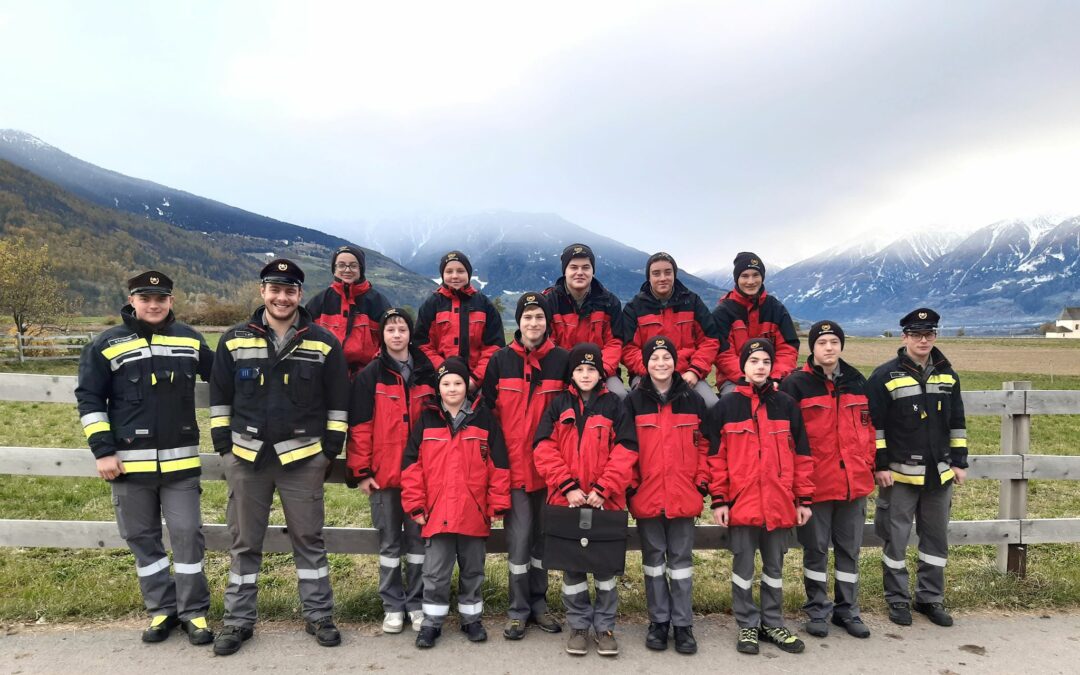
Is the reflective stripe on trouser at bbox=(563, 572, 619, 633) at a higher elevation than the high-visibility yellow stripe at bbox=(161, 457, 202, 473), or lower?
lower

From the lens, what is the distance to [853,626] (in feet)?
14.5

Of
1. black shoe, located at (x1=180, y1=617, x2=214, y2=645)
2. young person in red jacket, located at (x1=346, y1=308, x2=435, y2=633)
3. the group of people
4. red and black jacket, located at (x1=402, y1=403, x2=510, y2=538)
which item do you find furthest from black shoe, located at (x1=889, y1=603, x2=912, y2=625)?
black shoe, located at (x1=180, y1=617, x2=214, y2=645)

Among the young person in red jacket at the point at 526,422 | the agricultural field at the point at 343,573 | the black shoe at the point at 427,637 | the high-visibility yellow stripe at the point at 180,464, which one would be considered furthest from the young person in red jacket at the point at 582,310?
the high-visibility yellow stripe at the point at 180,464

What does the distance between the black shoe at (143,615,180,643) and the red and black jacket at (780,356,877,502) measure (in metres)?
4.95

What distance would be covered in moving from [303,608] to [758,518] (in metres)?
3.45

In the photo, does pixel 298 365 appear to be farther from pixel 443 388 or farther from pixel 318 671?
pixel 318 671

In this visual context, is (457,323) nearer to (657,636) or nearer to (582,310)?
(582,310)

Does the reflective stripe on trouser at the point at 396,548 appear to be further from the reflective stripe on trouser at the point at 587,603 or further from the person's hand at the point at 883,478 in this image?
the person's hand at the point at 883,478

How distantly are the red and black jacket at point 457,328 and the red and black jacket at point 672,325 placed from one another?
45.7 inches

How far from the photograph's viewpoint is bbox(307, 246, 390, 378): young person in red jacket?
528cm

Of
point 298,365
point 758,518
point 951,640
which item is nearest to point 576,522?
point 758,518

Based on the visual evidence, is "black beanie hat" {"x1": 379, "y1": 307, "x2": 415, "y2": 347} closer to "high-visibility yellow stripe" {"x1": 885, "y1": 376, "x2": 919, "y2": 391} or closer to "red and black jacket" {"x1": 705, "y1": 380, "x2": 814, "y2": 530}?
"red and black jacket" {"x1": 705, "y1": 380, "x2": 814, "y2": 530}

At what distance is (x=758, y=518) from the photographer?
4227mm

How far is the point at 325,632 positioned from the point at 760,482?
132 inches
